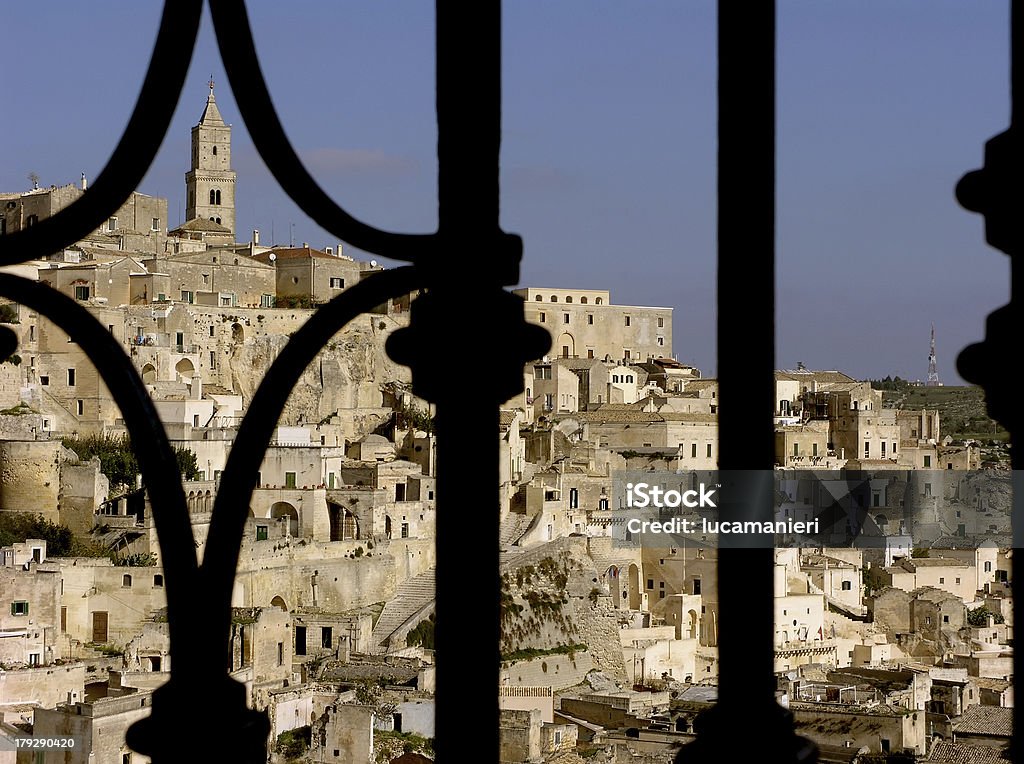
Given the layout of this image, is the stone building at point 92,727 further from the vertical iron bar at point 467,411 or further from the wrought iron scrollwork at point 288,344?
the vertical iron bar at point 467,411

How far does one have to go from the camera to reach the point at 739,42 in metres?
1.30

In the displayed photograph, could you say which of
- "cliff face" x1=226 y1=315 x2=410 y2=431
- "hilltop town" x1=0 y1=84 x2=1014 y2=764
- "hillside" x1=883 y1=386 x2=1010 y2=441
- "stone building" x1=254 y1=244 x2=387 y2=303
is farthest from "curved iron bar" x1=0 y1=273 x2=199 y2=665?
"hillside" x1=883 y1=386 x2=1010 y2=441

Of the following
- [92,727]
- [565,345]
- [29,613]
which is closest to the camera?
[92,727]

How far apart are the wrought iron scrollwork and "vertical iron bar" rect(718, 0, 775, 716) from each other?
158 mm

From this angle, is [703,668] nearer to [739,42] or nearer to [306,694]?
[306,694]

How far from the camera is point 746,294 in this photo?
1283 mm

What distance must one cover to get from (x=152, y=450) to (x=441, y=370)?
0.83ft

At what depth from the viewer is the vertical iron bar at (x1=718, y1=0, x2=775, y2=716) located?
1.28 meters

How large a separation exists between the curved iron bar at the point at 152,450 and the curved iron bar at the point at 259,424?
0.9 inches

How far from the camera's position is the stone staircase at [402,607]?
25.3 metres

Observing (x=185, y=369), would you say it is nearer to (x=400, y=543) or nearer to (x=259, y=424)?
(x=400, y=543)

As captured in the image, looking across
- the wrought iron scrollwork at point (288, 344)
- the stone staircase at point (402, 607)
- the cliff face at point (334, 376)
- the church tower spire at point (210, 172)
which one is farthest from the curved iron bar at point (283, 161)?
the church tower spire at point (210, 172)

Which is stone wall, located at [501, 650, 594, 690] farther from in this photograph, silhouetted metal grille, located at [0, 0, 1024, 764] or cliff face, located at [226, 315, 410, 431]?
silhouetted metal grille, located at [0, 0, 1024, 764]

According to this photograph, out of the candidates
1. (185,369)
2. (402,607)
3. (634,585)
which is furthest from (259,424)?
(185,369)
